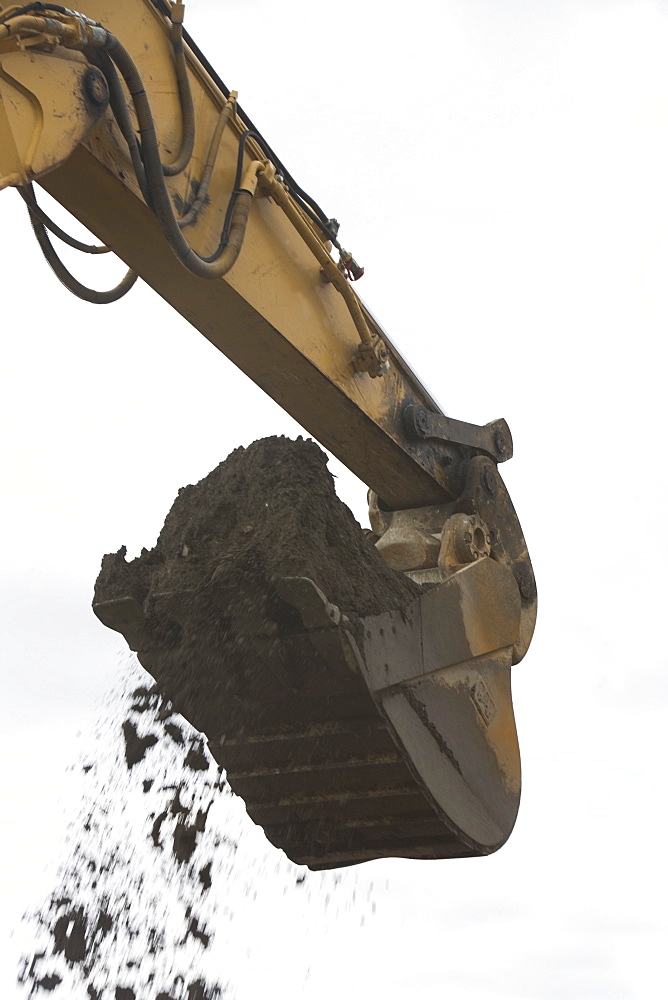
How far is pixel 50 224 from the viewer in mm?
3355

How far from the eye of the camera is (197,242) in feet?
11.2

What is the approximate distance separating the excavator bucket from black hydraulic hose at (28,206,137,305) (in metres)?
0.62

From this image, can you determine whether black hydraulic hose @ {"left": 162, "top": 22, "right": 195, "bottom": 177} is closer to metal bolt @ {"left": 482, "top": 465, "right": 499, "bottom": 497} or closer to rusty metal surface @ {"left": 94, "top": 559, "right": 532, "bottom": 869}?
rusty metal surface @ {"left": 94, "top": 559, "right": 532, "bottom": 869}

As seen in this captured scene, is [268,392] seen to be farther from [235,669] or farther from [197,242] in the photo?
[235,669]

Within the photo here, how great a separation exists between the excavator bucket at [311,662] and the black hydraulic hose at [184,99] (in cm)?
91

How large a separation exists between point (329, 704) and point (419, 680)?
37cm

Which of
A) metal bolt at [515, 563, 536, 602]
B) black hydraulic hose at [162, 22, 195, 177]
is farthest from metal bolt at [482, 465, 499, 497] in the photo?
black hydraulic hose at [162, 22, 195, 177]

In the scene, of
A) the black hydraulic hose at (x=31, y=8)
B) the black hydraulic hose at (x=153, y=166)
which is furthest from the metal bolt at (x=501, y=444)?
the black hydraulic hose at (x=31, y=8)

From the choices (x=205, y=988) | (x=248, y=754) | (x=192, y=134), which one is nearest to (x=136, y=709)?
(x=248, y=754)

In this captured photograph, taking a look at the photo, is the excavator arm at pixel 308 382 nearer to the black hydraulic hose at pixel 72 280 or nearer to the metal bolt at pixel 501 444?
the black hydraulic hose at pixel 72 280

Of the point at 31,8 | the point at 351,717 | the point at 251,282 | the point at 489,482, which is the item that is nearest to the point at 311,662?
the point at 351,717

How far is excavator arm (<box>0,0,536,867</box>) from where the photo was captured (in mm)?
2968

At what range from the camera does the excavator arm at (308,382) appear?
2.97 m

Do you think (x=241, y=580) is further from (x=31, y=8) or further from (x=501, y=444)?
(x=501, y=444)
